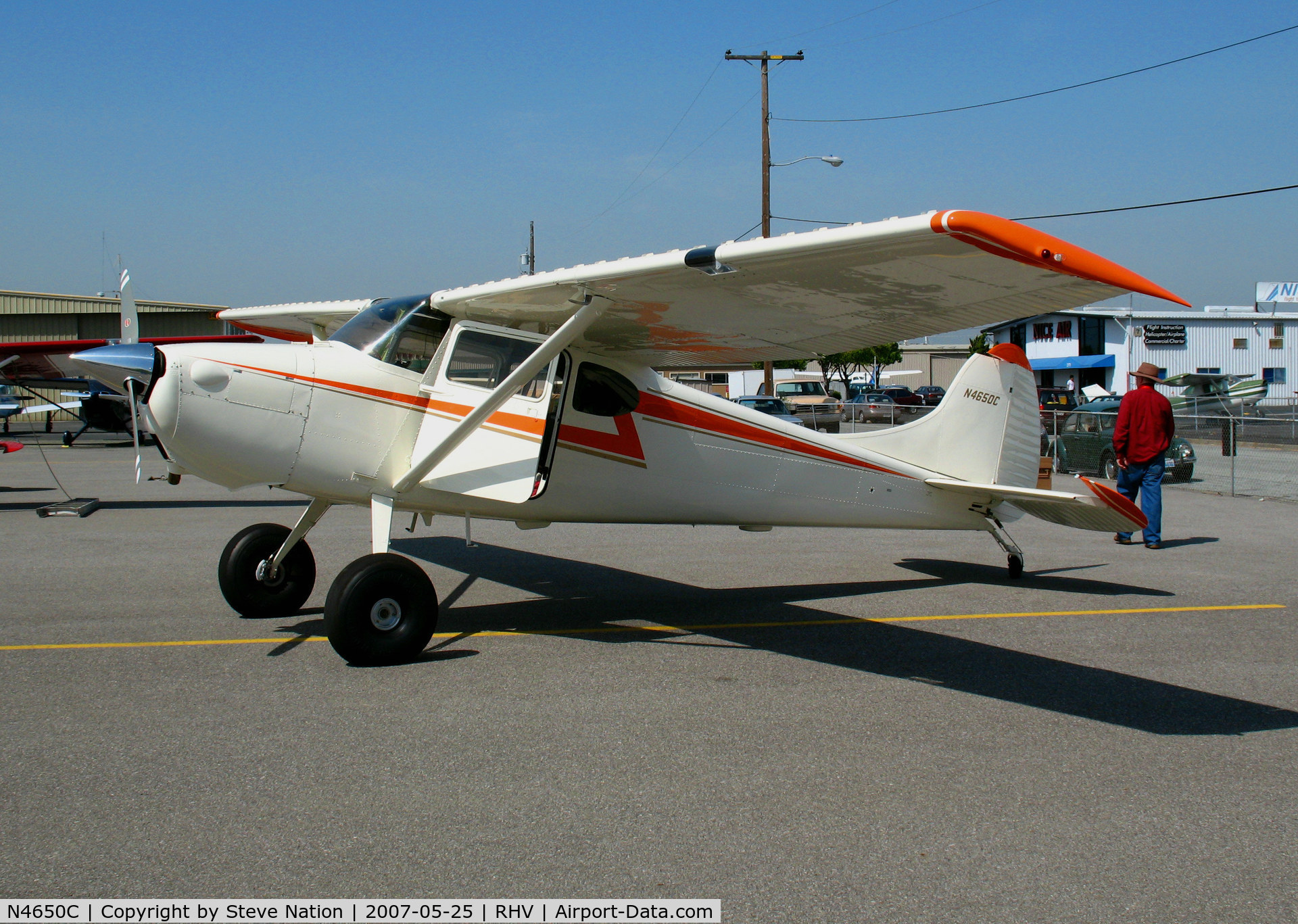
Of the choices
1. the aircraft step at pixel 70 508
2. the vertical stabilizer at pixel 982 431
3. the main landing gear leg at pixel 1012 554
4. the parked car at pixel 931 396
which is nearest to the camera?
the vertical stabilizer at pixel 982 431

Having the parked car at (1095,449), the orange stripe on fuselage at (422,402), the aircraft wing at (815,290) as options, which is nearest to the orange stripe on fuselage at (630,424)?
the orange stripe on fuselage at (422,402)

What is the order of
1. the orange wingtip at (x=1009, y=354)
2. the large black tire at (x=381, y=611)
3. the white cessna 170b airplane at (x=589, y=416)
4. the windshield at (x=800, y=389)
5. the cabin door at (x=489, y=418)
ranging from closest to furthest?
the white cessna 170b airplane at (x=589, y=416)
the large black tire at (x=381, y=611)
the cabin door at (x=489, y=418)
the orange wingtip at (x=1009, y=354)
the windshield at (x=800, y=389)

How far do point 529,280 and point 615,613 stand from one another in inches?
109

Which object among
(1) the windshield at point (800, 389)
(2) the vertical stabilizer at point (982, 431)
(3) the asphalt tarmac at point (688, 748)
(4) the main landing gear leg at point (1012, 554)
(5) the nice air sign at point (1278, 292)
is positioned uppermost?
(5) the nice air sign at point (1278, 292)

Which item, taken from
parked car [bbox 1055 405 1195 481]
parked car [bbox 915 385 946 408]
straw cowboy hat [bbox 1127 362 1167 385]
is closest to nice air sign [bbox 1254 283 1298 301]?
parked car [bbox 915 385 946 408]

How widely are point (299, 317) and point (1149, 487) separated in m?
9.41

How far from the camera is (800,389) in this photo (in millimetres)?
41125

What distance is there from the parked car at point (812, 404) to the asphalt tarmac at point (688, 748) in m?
23.2

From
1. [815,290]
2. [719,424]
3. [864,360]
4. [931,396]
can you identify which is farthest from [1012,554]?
[864,360]

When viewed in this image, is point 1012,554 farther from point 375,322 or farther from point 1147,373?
point 375,322

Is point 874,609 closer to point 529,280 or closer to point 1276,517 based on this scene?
point 529,280

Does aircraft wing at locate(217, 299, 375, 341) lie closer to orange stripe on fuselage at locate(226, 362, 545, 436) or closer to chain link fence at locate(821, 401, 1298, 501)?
orange stripe on fuselage at locate(226, 362, 545, 436)

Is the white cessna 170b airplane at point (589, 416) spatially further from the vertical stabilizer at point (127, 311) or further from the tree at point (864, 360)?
the tree at point (864, 360)

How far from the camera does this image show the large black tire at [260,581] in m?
6.70
